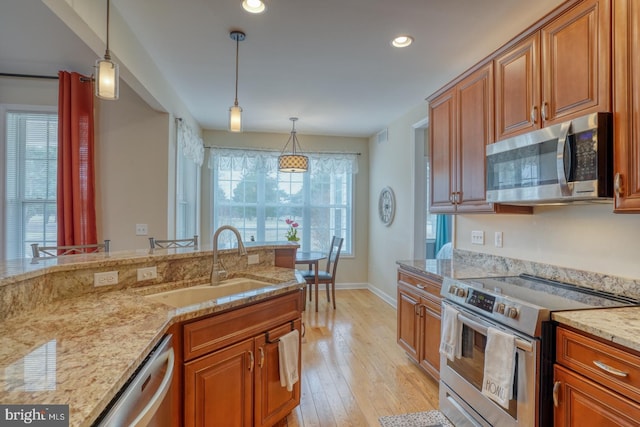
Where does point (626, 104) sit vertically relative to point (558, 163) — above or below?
above

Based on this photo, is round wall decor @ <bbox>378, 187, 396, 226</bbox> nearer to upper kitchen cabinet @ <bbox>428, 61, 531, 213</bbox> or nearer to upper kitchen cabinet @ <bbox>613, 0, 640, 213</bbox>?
upper kitchen cabinet @ <bbox>428, 61, 531, 213</bbox>

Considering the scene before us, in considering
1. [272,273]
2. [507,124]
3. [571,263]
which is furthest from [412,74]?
[272,273]

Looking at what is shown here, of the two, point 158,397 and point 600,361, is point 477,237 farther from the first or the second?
point 158,397

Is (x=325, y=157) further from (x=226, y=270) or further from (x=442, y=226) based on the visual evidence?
(x=226, y=270)

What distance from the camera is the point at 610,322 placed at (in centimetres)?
137

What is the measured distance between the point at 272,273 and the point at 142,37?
83.7 inches

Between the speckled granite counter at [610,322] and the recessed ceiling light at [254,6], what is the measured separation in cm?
242

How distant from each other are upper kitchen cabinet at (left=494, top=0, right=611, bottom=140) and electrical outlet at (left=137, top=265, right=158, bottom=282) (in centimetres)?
238

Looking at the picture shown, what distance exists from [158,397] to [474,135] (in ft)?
8.24

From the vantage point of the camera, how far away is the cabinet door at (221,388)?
1.48m

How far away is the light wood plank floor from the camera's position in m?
2.28

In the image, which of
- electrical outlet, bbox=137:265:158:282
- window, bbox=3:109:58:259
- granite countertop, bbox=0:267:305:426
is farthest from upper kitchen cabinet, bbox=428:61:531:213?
window, bbox=3:109:58:259

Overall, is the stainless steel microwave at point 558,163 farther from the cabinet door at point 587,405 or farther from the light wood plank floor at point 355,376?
the light wood plank floor at point 355,376

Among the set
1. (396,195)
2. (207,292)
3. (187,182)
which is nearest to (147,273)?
(207,292)
